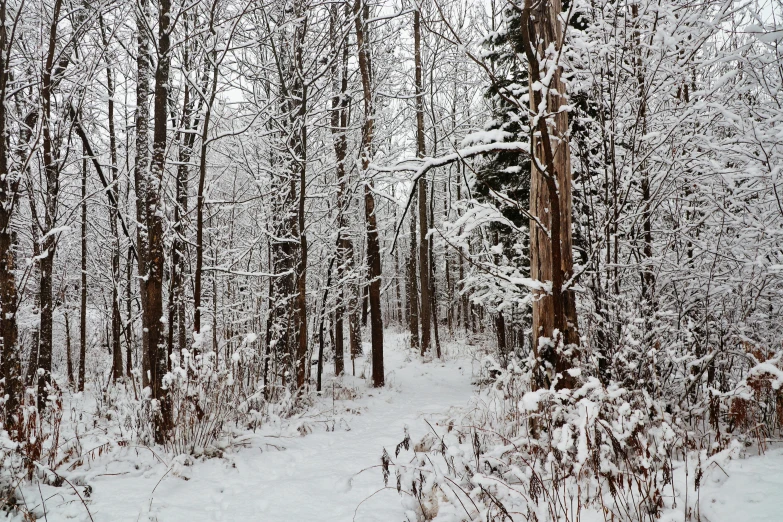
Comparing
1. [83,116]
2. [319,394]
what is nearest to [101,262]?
[83,116]

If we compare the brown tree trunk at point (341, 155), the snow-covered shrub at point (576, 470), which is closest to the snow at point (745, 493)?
the snow-covered shrub at point (576, 470)

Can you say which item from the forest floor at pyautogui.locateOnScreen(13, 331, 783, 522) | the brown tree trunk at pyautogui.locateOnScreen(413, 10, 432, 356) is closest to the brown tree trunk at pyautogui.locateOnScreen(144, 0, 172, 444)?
the forest floor at pyautogui.locateOnScreen(13, 331, 783, 522)

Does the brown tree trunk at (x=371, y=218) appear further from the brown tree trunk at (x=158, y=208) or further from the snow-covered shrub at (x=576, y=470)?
the snow-covered shrub at (x=576, y=470)

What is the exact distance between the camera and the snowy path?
9.28ft

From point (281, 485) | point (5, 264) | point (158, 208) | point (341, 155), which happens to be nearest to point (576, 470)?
point (281, 485)

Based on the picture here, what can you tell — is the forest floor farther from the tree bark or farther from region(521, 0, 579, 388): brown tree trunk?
region(521, 0, 579, 388): brown tree trunk

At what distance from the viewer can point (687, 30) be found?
415 cm

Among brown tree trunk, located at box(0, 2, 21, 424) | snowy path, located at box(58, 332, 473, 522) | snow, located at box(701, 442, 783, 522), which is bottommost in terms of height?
snowy path, located at box(58, 332, 473, 522)

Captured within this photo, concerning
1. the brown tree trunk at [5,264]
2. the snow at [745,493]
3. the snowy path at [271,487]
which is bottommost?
the snowy path at [271,487]

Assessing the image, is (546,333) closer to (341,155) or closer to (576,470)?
(576,470)

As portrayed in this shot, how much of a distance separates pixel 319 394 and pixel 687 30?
7409 mm

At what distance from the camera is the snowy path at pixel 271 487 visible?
2.83m

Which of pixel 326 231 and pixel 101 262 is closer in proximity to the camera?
pixel 326 231

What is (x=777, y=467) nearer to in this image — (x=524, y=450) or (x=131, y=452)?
(x=524, y=450)
